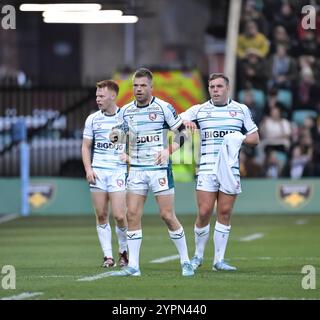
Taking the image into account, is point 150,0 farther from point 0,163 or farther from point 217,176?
point 217,176

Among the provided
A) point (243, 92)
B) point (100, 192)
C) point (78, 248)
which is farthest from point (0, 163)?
point (100, 192)

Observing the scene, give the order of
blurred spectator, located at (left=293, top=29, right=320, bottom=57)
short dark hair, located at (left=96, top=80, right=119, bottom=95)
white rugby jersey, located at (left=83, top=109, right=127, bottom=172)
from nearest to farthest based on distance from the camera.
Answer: short dark hair, located at (left=96, top=80, right=119, bottom=95)
white rugby jersey, located at (left=83, top=109, right=127, bottom=172)
blurred spectator, located at (left=293, top=29, right=320, bottom=57)

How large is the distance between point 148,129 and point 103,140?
1890 millimetres

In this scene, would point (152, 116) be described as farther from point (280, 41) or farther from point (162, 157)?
point (280, 41)

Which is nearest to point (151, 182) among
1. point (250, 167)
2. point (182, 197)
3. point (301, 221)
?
point (301, 221)

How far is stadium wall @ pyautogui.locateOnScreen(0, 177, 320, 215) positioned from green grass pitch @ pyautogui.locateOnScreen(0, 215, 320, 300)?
0.89 meters

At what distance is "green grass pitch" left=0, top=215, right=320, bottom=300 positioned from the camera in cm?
1262

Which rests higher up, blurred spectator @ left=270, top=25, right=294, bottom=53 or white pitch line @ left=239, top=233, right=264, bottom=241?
blurred spectator @ left=270, top=25, right=294, bottom=53

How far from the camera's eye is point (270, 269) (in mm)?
15312

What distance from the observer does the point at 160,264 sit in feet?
53.3

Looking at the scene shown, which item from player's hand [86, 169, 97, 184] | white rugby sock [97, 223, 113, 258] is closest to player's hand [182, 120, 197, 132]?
player's hand [86, 169, 97, 184]

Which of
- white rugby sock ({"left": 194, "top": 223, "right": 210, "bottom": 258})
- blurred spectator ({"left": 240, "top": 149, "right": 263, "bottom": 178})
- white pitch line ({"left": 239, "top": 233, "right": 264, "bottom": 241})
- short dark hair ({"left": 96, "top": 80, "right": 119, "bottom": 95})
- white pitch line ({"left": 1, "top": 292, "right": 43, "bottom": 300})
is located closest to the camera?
white pitch line ({"left": 1, "top": 292, "right": 43, "bottom": 300})

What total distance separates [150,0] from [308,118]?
928 centimetres

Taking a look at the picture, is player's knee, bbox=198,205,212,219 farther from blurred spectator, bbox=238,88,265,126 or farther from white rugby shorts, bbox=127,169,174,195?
blurred spectator, bbox=238,88,265,126
